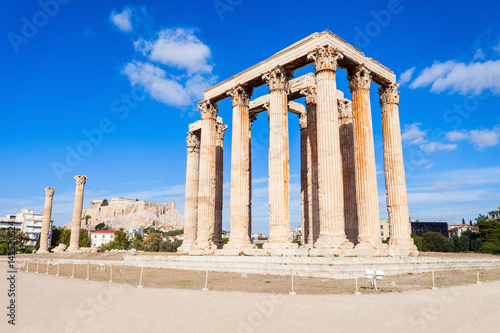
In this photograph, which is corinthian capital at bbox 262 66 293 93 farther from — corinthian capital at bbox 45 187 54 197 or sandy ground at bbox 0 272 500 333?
corinthian capital at bbox 45 187 54 197

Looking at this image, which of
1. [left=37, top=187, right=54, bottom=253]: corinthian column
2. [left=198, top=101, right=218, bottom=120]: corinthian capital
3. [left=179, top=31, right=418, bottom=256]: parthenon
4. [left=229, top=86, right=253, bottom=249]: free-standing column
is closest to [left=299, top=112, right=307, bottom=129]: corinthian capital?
[left=179, top=31, right=418, bottom=256]: parthenon

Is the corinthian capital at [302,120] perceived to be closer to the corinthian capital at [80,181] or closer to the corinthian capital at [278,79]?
the corinthian capital at [278,79]

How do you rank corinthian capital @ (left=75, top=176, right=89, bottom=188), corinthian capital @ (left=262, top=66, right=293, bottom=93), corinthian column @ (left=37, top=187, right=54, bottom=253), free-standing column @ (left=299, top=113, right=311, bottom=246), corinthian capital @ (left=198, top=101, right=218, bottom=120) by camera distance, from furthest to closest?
corinthian column @ (left=37, top=187, right=54, bottom=253) → corinthian capital @ (left=75, top=176, right=89, bottom=188) → corinthian capital @ (left=198, top=101, right=218, bottom=120) → free-standing column @ (left=299, top=113, right=311, bottom=246) → corinthian capital @ (left=262, top=66, right=293, bottom=93)

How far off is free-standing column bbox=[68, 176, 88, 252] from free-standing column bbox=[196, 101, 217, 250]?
32858mm

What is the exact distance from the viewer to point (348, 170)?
30125 mm

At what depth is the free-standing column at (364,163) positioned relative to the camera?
79.6 feet

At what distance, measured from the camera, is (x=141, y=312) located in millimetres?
9117

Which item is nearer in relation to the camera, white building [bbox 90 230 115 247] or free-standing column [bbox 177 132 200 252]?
free-standing column [bbox 177 132 200 252]

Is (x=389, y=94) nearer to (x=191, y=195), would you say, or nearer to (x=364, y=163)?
(x=364, y=163)

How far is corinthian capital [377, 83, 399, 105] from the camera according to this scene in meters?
29.4

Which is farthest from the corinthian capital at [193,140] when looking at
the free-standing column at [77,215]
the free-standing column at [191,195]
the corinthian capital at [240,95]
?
the free-standing column at [77,215]

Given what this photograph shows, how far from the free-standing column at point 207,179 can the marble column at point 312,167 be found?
935 centimetres

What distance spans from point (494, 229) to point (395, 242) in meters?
46.2

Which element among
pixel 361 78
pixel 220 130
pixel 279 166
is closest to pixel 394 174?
pixel 361 78
